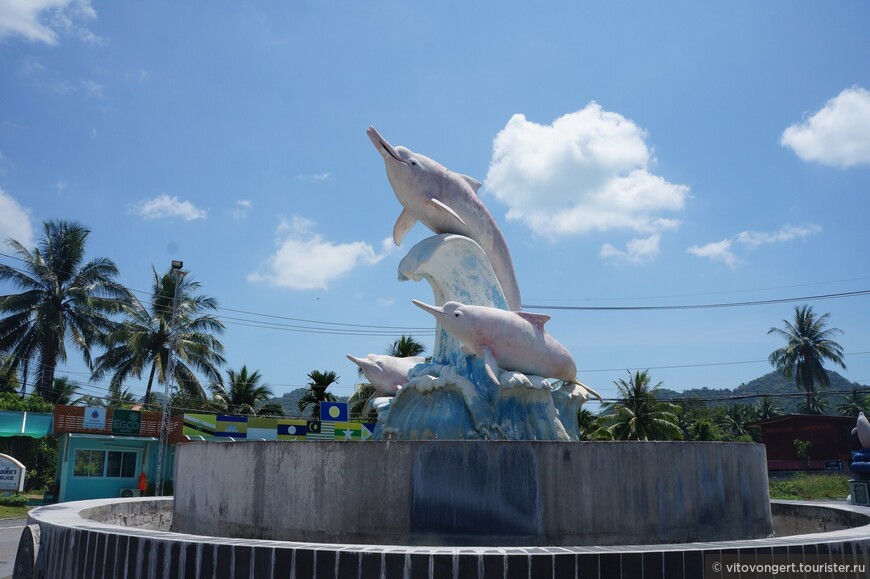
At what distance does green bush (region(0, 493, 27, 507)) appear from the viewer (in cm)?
2630

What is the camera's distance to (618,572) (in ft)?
18.1

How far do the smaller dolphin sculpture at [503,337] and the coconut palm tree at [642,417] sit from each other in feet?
79.2

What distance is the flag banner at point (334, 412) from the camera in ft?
98.4

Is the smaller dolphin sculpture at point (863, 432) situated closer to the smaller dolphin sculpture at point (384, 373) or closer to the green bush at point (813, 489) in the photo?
the smaller dolphin sculpture at point (384, 373)

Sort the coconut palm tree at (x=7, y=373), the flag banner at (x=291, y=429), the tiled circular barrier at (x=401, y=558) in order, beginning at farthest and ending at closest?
the coconut palm tree at (x=7, y=373) < the flag banner at (x=291, y=429) < the tiled circular barrier at (x=401, y=558)

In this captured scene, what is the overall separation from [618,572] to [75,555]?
15.9ft

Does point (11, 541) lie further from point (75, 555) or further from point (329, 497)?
point (329, 497)

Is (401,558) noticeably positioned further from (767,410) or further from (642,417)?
(767,410)

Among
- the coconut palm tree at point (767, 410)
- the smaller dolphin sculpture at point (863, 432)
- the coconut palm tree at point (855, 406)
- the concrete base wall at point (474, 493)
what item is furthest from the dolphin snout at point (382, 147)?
the coconut palm tree at point (767, 410)

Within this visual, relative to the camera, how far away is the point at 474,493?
6.91 metres

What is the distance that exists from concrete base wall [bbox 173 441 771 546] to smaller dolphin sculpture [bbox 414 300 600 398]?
3.99 meters

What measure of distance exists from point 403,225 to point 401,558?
356 inches

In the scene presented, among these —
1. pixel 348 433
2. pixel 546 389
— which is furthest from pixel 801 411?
pixel 546 389

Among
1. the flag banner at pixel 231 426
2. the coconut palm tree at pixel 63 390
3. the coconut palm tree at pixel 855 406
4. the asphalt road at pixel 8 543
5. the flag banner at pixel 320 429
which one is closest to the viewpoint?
the asphalt road at pixel 8 543
